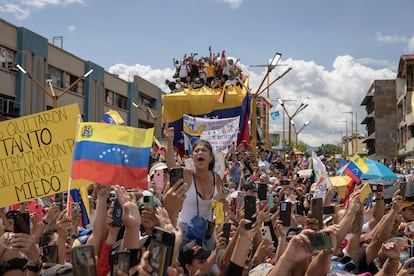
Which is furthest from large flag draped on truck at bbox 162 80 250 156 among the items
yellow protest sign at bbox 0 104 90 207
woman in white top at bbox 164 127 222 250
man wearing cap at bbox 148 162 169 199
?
woman in white top at bbox 164 127 222 250

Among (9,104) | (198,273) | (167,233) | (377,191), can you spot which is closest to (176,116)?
(9,104)

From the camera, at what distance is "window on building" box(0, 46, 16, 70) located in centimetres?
3369

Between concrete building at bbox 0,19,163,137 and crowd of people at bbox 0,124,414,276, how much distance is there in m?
19.9

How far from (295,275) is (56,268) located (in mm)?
1499

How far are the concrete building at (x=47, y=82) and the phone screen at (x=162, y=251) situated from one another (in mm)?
22658

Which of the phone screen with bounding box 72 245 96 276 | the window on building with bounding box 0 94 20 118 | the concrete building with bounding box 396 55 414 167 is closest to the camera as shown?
the phone screen with bounding box 72 245 96 276

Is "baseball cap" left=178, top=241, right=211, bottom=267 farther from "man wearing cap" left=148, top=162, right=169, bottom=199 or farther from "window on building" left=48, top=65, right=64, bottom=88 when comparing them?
"window on building" left=48, top=65, right=64, bottom=88

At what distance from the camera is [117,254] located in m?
2.64

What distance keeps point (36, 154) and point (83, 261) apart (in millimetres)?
3275

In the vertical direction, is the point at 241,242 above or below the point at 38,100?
below

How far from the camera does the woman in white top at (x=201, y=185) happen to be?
529 cm

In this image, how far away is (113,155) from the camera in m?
5.26

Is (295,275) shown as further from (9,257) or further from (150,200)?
(9,257)

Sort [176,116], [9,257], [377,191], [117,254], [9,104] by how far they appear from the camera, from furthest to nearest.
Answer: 1. [9,104]
2. [176,116]
3. [377,191]
4. [9,257]
5. [117,254]
